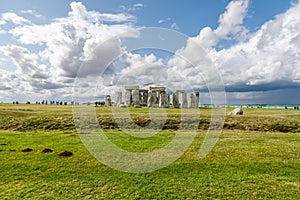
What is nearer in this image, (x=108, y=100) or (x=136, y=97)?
(x=136, y=97)

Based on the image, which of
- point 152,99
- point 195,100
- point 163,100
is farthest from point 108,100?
point 195,100

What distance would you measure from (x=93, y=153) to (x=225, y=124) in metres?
21.6

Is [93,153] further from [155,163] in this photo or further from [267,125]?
[267,125]

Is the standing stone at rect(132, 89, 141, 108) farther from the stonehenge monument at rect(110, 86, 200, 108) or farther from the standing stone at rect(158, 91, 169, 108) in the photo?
the standing stone at rect(158, 91, 169, 108)

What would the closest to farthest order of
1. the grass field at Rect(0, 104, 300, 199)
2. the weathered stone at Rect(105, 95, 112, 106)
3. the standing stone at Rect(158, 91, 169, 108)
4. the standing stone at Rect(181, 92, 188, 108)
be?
the grass field at Rect(0, 104, 300, 199) → the standing stone at Rect(158, 91, 169, 108) → the standing stone at Rect(181, 92, 188, 108) → the weathered stone at Rect(105, 95, 112, 106)

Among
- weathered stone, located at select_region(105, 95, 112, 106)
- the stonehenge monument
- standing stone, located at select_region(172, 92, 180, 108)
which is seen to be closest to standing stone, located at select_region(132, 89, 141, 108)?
the stonehenge monument

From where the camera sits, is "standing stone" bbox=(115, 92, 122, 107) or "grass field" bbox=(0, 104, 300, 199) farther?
"standing stone" bbox=(115, 92, 122, 107)

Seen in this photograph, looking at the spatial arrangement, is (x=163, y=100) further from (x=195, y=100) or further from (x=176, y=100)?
(x=195, y=100)

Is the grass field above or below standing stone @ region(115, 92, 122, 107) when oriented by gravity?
below

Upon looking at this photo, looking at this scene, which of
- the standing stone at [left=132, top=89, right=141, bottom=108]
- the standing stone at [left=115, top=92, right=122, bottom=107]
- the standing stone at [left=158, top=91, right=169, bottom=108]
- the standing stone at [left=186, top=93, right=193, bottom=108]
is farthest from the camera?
the standing stone at [left=115, top=92, right=122, bottom=107]

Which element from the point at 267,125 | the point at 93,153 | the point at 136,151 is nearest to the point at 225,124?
the point at 267,125

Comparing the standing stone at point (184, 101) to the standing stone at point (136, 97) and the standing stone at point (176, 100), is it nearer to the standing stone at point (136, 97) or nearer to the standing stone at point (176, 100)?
Answer: the standing stone at point (176, 100)

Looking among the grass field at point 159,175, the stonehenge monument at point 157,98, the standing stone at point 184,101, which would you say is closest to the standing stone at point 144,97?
the stonehenge monument at point 157,98

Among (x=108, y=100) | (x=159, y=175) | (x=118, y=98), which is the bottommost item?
(x=159, y=175)
